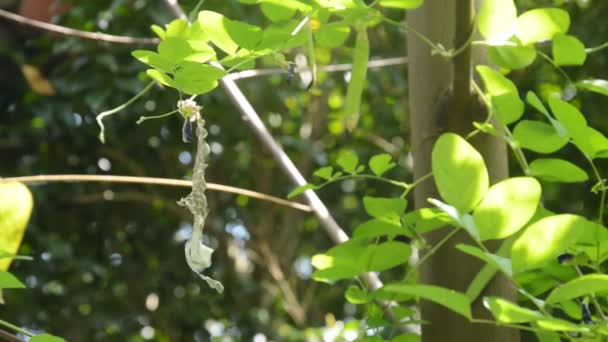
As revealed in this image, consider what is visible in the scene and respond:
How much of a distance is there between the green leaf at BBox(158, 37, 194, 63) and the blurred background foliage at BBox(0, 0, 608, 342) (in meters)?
1.23

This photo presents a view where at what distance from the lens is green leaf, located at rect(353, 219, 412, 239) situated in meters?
0.53

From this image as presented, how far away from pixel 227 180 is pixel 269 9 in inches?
83.2

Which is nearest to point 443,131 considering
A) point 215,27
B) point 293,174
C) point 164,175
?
point 215,27

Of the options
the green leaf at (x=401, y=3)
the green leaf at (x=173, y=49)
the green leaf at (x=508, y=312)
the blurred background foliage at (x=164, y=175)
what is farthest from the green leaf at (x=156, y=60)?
the blurred background foliage at (x=164, y=175)

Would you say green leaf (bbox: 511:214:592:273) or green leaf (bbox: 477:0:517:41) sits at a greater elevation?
green leaf (bbox: 477:0:517:41)

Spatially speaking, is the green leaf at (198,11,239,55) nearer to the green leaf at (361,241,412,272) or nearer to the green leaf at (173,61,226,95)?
the green leaf at (173,61,226,95)

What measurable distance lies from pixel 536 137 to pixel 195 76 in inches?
8.0

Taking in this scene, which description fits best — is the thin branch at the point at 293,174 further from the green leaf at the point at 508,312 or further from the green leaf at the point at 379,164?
the green leaf at the point at 508,312

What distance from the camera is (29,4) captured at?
1965 mm

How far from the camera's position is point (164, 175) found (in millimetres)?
2420

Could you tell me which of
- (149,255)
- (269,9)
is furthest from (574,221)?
(149,255)

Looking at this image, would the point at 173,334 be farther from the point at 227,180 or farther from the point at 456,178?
the point at 456,178

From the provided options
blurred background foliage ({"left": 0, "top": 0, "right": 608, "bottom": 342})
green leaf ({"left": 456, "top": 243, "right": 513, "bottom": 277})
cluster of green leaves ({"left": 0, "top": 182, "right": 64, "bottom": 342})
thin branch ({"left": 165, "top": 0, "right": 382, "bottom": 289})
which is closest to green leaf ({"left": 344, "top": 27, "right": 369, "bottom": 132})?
green leaf ({"left": 456, "top": 243, "right": 513, "bottom": 277})

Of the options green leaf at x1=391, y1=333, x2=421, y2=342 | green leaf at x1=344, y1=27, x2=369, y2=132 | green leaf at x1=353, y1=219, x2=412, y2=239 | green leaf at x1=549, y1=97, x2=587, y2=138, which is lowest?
green leaf at x1=391, y1=333, x2=421, y2=342
